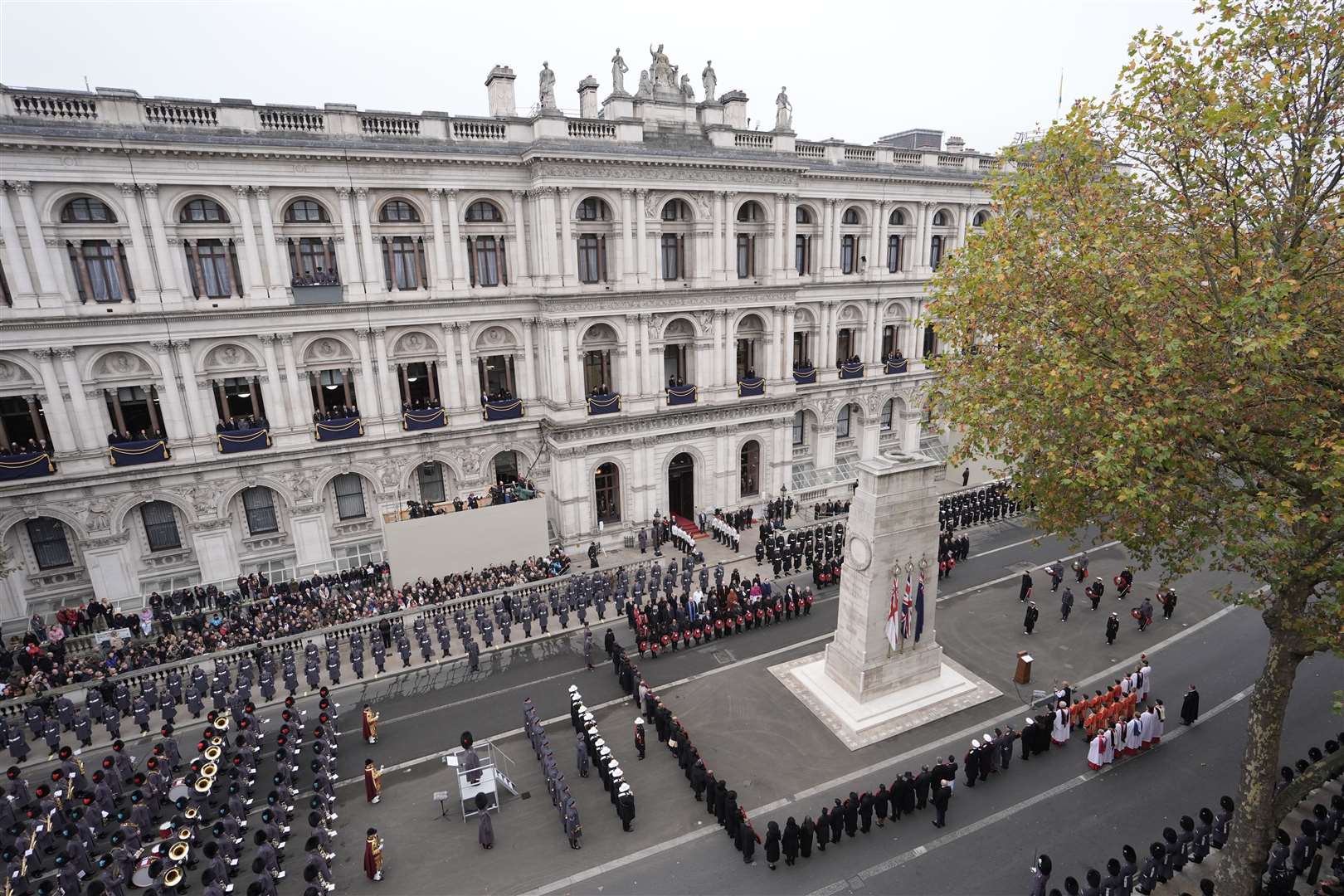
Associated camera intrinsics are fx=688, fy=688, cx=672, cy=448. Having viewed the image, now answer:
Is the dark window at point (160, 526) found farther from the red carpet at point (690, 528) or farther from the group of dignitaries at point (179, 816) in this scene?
the red carpet at point (690, 528)

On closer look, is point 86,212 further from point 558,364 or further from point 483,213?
point 558,364

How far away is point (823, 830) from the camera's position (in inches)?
600

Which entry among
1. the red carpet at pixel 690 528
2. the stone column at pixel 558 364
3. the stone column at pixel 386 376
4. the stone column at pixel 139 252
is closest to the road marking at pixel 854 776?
the red carpet at pixel 690 528

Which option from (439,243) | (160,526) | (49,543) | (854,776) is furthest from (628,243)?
(49,543)

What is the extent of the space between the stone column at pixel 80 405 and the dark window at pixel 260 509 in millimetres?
5323

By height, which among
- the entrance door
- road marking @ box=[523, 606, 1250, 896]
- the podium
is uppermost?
the entrance door

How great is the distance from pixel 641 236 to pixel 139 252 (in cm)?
1924

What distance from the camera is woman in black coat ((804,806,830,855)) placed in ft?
49.9

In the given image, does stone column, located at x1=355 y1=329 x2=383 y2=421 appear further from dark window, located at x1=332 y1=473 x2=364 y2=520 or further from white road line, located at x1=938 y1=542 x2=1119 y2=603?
white road line, located at x1=938 y1=542 x2=1119 y2=603

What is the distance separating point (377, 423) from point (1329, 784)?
3289cm

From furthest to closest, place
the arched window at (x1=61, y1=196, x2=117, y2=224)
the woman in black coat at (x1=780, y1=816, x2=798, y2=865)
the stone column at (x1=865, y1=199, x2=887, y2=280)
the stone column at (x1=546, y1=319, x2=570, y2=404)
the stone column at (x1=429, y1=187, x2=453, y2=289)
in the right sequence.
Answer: the stone column at (x1=865, y1=199, x2=887, y2=280) → the stone column at (x1=546, y1=319, x2=570, y2=404) → the stone column at (x1=429, y1=187, x2=453, y2=289) → the arched window at (x1=61, y1=196, x2=117, y2=224) → the woman in black coat at (x1=780, y1=816, x2=798, y2=865)

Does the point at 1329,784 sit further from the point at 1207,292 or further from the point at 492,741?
the point at 492,741

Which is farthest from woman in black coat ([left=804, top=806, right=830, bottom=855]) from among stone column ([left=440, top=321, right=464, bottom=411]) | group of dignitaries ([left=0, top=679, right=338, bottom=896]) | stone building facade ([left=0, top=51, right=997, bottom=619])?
stone column ([left=440, top=321, right=464, bottom=411])

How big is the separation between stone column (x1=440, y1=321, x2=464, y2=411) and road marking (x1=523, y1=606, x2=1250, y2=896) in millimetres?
21318
